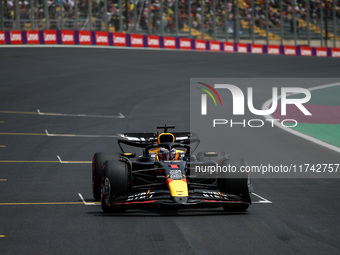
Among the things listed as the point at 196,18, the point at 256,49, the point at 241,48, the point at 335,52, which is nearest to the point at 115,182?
the point at 241,48

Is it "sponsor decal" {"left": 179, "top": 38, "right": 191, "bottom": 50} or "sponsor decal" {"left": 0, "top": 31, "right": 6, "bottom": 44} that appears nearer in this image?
"sponsor decal" {"left": 0, "top": 31, "right": 6, "bottom": 44}

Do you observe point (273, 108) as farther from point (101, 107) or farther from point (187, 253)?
point (187, 253)

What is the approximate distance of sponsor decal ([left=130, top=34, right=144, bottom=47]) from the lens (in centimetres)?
5356

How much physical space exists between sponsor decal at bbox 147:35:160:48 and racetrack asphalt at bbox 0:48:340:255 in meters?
8.25

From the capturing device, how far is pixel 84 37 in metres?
51.7

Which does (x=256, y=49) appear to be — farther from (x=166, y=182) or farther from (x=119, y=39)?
(x=166, y=182)

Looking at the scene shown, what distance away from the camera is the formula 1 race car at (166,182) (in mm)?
11445

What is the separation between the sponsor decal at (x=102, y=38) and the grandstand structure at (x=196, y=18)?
62.5 inches

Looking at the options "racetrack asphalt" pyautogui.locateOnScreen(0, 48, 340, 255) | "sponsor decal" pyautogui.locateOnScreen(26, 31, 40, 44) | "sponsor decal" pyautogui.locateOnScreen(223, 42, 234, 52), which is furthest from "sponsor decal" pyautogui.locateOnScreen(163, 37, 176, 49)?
"sponsor decal" pyautogui.locateOnScreen(26, 31, 40, 44)

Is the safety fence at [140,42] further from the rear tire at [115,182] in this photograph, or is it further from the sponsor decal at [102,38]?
the rear tire at [115,182]

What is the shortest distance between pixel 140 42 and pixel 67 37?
238 inches

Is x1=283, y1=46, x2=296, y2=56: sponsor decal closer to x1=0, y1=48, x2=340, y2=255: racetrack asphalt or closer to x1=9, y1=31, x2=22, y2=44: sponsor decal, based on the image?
x1=0, y1=48, x2=340, y2=255: racetrack asphalt

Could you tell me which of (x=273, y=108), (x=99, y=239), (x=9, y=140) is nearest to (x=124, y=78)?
(x=273, y=108)

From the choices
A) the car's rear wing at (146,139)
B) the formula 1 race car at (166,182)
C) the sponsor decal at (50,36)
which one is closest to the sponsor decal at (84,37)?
the sponsor decal at (50,36)
